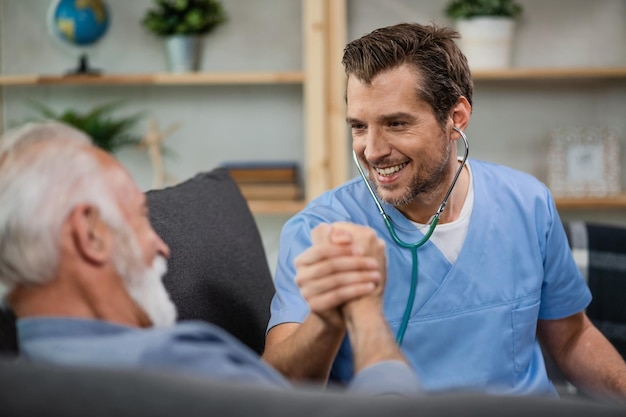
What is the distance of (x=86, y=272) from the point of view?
93 centimetres

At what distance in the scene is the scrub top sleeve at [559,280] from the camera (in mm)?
1703

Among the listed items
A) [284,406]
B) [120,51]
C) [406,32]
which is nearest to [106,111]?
[120,51]

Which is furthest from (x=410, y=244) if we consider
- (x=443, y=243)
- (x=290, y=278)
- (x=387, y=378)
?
(x=387, y=378)

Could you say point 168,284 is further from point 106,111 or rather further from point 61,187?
point 106,111

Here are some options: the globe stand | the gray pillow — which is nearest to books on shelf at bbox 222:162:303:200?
→ the globe stand

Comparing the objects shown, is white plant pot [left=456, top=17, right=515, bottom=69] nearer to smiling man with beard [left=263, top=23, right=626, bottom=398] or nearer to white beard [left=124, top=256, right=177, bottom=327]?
smiling man with beard [left=263, top=23, right=626, bottom=398]

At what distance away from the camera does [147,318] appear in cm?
102

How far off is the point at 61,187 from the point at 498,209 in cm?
102

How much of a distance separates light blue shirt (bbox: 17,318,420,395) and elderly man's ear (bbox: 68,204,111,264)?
7 centimetres

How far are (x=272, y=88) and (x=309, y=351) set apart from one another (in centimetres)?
237

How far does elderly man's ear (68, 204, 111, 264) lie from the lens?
2.99 ft

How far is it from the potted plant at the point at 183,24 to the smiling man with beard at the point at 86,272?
92.2 inches

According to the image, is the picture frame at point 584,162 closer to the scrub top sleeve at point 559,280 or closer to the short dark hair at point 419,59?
the scrub top sleeve at point 559,280

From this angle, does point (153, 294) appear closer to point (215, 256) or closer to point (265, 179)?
point (215, 256)
